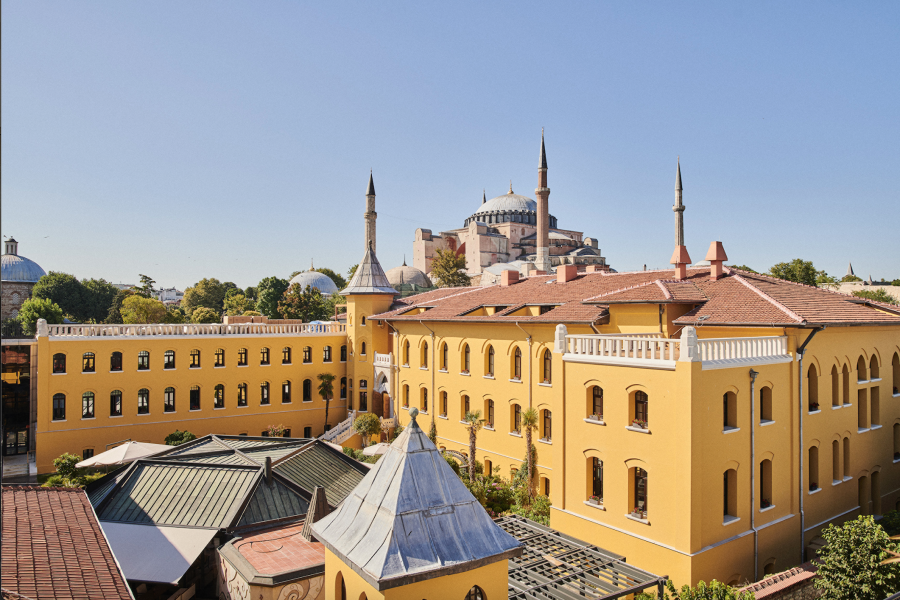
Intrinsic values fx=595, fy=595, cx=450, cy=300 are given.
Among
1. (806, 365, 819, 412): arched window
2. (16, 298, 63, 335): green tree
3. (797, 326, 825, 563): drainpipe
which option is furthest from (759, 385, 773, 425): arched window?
(16, 298, 63, 335): green tree

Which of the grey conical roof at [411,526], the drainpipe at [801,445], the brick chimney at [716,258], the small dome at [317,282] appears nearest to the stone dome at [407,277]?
the small dome at [317,282]

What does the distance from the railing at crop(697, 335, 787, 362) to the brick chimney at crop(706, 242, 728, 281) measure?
443 centimetres

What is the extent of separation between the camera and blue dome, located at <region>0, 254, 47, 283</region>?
66.4 metres

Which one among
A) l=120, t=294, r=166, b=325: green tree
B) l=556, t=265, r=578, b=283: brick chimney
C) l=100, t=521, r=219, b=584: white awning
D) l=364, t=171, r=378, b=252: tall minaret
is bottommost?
l=100, t=521, r=219, b=584: white awning

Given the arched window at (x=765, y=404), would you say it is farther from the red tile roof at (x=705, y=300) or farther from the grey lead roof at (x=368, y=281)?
the grey lead roof at (x=368, y=281)

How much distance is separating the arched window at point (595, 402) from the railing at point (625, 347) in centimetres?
107

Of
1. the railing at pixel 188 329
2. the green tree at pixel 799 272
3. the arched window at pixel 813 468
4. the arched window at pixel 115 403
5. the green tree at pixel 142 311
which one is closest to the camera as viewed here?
the arched window at pixel 813 468

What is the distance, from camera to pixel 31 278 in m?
68.9

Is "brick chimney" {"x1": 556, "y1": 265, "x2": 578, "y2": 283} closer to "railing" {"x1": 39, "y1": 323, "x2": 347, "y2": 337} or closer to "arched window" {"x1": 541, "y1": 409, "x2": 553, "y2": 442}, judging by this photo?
"arched window" {"x1": 541, "y1": 409, "x2": 553, "y2": 442}

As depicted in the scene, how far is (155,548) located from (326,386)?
2138 centimetres

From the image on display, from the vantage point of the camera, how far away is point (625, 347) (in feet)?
52.3

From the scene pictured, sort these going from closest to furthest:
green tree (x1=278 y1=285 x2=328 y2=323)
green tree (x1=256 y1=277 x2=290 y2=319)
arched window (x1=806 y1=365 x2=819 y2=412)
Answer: arched window (x1=806 y1=365 x2=819 y2=412)
green tree (x1=278 y1=285 x2=328 y2=323)
green tree (x1=256 y1=277 x2=290 y2=319)

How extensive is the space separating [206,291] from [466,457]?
69268mm

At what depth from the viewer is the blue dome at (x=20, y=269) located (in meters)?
66.4
